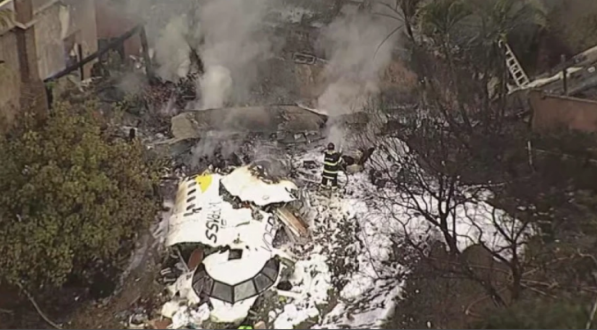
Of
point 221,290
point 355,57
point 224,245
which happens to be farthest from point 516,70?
point 221,290

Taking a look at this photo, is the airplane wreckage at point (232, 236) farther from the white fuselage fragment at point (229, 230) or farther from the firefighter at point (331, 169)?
the firefighter at point (331, 169)

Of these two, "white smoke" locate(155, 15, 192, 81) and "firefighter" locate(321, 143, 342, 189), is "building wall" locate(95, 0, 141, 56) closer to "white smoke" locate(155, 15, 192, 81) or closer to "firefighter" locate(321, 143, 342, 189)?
"white smoke" locate(155, 15, 192, 81)

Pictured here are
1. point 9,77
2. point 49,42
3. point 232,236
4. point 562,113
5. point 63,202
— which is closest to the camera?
point 63,202

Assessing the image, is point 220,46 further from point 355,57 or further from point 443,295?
point 443,295

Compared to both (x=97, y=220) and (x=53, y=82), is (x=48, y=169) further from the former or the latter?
(x=53, y=82)

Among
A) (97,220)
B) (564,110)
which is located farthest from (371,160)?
(97,220)

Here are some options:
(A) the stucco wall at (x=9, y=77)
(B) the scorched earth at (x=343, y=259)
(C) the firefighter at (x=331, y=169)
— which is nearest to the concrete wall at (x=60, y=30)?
(A) the stucco wall at (x=9, y=77)
